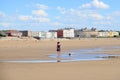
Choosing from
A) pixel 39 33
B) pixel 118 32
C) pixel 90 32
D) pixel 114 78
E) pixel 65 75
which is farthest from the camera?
pixel 118 32

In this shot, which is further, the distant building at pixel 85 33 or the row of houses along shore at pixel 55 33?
the distant building at pixel 85 33

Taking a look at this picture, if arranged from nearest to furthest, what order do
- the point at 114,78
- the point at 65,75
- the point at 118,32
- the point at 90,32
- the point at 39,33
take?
the point at 114,78 → the point at 65,75 → the point at 39,33 → the point at 90,32 → the point at 118,32

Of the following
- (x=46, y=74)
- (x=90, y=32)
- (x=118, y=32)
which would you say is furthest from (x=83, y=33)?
(x=46, y=74)

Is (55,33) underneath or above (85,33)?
above

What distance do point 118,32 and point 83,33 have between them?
19.5 metres

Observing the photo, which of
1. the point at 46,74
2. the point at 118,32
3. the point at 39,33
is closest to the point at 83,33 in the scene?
the point at 118,32

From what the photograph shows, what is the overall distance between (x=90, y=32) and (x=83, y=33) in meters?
3.20

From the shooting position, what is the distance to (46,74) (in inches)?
462

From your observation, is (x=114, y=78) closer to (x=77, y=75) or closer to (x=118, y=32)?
(x=77, y=75)

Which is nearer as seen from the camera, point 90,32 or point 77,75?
point 77,75

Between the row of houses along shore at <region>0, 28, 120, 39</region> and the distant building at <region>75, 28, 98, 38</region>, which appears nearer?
the row of houses along shore at <region>0, 28, 120, 39</region>

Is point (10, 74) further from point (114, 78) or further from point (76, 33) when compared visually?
point (76, 33)

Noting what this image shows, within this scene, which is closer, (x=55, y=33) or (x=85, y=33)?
(x=55, y=33)

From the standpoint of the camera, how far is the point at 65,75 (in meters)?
11.5
